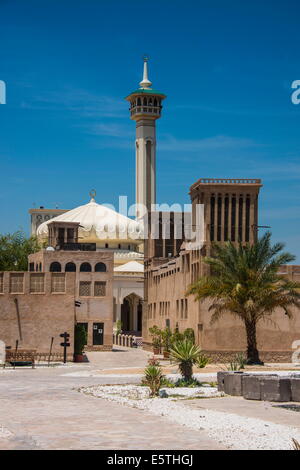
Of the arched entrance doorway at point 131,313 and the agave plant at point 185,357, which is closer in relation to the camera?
the agave plant at point 185,357

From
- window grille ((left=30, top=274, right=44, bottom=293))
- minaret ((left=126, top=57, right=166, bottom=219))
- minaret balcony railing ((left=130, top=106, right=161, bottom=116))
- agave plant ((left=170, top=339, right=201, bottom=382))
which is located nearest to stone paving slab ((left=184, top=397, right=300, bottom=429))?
agave plant ((left=170, top=339, right=201, bottom=382))

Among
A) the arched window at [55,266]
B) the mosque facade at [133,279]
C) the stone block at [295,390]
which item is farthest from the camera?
the arched window at [55,266]

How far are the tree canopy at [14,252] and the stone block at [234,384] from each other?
59832 millimetres

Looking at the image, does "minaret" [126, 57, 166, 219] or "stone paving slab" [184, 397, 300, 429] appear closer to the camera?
"stone paving slab" [184, 397, 300, 429]

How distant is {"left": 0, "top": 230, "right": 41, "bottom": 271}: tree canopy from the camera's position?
84.2 metres

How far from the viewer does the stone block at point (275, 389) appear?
22594mm

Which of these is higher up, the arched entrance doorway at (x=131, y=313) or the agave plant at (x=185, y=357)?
the arched entrance doorway at (x=131, y=313)

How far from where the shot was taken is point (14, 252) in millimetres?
85812

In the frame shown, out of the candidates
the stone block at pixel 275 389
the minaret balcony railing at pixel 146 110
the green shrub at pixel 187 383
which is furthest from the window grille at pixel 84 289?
the minaret balcony railing at pixel 146 110

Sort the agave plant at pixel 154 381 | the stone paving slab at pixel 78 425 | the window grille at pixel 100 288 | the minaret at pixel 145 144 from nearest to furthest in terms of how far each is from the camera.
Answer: the stone paving slab at pixel 78 425
the agave plant at pixel 154 381
the window grille at pixel 100 288
the minaret at pixel 145 144

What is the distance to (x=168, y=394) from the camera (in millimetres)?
24781

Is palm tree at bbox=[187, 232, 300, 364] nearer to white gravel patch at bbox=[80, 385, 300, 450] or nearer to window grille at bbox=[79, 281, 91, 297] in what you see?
white gravel patch at bbox=[80, 385, 300, 450]

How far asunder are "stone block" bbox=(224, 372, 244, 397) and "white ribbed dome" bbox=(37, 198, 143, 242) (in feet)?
221

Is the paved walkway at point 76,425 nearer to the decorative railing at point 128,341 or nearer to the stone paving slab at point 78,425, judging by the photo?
the stone paving slab at point 78,425
